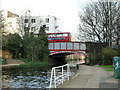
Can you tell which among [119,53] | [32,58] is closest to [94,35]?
[119,53]

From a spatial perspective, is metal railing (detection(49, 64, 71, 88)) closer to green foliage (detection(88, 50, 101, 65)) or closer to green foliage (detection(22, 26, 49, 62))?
green foliage (detection(88, 50, 101, 65))

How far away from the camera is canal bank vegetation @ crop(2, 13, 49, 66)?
1820 inches

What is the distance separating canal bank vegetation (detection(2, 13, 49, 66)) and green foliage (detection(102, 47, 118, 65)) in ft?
62.6

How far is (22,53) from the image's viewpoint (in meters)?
49.8

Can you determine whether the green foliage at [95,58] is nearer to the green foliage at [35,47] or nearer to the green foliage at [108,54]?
the green foliage at [108,54]

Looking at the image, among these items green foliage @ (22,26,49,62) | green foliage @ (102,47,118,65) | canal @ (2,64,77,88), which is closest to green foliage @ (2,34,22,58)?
green foliage @ (22,26,49,62)

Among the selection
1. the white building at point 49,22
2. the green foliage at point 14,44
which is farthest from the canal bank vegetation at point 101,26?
the white building at point 49,22

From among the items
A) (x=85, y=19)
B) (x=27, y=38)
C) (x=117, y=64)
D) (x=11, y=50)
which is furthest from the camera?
(x=11, y=50)

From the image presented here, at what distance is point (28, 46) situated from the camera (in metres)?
46.0

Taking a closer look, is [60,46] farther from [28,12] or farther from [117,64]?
[117,64]

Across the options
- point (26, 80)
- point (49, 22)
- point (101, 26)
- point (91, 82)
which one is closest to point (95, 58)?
point (101, 26)

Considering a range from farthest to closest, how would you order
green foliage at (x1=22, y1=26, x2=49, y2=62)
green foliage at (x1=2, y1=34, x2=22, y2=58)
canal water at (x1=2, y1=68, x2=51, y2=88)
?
green foliage at (x1=2, y1=34, x2=22, y2=58), green foliage at (x1=22, y1=26, x2=49, y2=62), canal water at (x1=2, y1=68, x2=51, y2=88)

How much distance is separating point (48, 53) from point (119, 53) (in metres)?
22.9

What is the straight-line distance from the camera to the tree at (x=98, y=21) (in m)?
33.8
